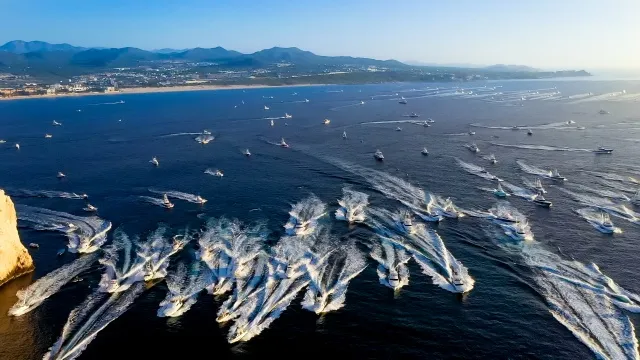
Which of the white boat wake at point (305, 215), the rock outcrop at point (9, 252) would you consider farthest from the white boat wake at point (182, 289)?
the rock outcrop at point (9, 252)

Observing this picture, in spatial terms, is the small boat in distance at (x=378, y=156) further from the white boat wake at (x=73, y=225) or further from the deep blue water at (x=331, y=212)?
the white boat wake at (x=73, y=225)

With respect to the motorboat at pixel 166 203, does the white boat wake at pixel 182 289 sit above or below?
below

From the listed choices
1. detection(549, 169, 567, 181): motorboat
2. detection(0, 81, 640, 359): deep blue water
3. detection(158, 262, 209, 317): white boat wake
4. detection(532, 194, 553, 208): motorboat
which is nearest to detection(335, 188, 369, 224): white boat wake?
detection(0, 81, 640, 359): deep blue water

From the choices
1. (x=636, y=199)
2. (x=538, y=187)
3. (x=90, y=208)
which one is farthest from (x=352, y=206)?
(x=636, y=199)

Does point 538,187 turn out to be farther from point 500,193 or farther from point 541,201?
point 500,193

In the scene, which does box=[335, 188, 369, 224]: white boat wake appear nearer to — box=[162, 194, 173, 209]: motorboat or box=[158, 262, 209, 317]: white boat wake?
box=[158, 262, 209, 317]: white boat wake

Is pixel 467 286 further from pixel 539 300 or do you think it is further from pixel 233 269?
pixel 233 269

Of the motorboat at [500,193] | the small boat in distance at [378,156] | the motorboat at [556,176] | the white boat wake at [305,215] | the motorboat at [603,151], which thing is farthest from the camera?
the motorboat at [603,151]
